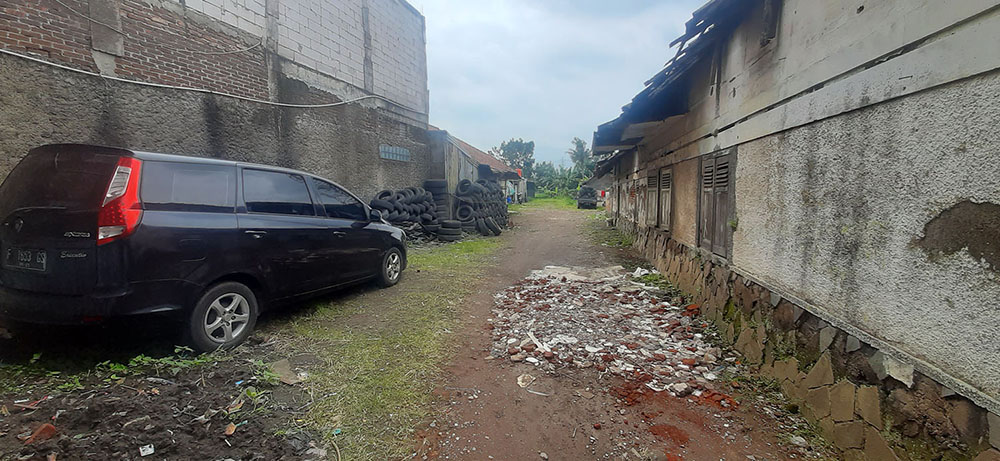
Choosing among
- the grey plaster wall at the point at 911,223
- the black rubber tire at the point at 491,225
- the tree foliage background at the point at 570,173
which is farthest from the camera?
the tree foliage background at the point at 570,173

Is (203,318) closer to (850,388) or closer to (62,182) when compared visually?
(62,182)

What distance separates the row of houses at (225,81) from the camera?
4.50 meters

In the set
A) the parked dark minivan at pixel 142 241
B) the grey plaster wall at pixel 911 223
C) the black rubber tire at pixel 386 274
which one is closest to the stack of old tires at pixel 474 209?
the black rubber tire at pixel 386 274

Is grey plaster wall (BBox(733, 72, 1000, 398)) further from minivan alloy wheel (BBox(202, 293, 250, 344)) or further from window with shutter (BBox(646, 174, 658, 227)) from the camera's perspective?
window with shutter (BBox(646, 174, 658, 227))

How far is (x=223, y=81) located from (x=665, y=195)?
311 inches

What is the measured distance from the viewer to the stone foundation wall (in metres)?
1.70

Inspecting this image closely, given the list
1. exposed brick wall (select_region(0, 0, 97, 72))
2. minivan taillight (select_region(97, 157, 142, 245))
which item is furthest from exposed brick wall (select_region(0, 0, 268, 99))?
minivan taillight (select_region(97, 157, 142, 245))

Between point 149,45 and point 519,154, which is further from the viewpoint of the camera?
point 519,154

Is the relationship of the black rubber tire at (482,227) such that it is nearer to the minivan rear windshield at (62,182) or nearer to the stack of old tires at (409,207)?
the stack of old tires at (409,207)

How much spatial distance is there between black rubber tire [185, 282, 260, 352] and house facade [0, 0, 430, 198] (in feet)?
11.1

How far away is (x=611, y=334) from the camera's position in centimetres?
415

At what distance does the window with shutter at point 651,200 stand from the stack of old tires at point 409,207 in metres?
5.79

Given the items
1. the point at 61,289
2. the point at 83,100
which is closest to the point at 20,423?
the point at 61,289

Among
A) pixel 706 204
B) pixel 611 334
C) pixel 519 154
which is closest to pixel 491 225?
pixel 706 204
